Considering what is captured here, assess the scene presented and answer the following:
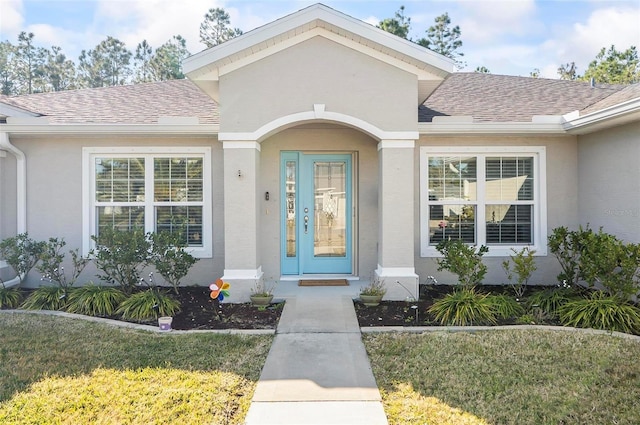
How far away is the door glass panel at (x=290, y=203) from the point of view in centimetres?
905

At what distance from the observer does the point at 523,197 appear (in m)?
8.83

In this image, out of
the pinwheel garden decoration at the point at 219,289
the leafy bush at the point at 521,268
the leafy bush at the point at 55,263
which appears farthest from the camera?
the leafy bush at the point at 55,263

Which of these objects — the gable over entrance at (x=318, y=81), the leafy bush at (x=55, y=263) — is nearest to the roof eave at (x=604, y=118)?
the gable over entrance at (x=318, y=81)

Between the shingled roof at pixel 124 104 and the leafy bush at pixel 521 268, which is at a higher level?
the shingled roof at pixel 124 104

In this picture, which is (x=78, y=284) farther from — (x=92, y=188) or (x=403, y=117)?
(x=403, y=117)

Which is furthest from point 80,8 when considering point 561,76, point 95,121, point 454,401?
point 561,76

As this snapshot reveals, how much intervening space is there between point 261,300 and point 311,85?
3.69m

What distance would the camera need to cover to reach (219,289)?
6.67 metres

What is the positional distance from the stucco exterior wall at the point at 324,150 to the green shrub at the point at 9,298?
4.30 meters

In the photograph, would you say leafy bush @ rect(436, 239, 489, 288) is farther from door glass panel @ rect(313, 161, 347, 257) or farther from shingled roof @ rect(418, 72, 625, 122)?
shingled roof @ rect(418, 72, 625, 122)

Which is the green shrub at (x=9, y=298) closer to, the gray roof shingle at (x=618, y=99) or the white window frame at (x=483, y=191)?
the white window frame at (x=483, y=191)

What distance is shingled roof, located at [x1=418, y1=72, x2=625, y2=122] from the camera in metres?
9.20

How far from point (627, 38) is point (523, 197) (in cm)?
2442

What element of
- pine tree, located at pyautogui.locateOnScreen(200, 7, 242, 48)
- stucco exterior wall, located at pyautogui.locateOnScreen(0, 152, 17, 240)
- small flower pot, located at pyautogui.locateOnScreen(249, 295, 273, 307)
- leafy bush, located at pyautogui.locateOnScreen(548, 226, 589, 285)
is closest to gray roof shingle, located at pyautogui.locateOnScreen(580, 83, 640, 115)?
leafy bush, located at pyautogui.locateOnScreen(548, 226, 589, 285)
